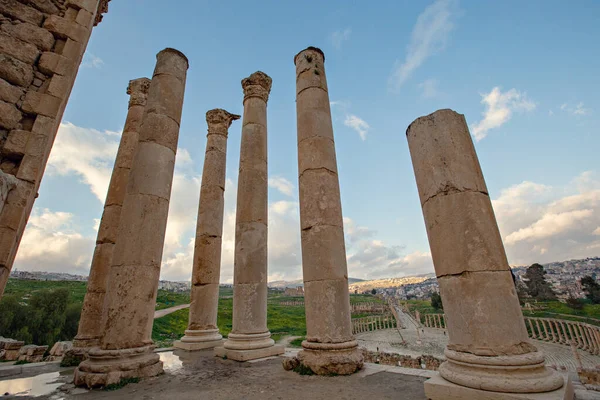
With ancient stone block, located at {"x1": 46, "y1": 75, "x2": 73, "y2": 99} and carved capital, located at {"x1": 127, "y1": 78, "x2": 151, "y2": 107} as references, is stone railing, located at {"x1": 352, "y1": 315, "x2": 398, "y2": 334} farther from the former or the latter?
ancient stone block, located at {"x1": 46, "y1": 75, "x2": 73, "y2": 99}

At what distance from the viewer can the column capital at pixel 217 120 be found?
18672 mm

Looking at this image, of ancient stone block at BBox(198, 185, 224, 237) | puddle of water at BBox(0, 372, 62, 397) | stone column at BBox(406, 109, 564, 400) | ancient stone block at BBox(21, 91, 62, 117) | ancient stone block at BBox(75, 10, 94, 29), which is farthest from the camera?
ancient stone block at BBox(198, 185, 224, 237)

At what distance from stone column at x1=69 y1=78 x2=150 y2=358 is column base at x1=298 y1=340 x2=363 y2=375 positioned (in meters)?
8.82

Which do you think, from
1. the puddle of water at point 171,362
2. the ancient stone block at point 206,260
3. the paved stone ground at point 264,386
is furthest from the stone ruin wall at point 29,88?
the ancient stone block at point 206,260

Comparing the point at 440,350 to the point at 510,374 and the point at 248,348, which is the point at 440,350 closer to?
→ the point at 248,348

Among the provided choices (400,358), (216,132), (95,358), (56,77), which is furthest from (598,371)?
(56,77)

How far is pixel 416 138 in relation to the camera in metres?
7.62

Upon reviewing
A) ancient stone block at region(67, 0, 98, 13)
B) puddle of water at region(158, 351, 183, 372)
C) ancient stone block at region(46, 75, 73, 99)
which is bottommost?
puddle of water at region(158, 351, 183, 372)

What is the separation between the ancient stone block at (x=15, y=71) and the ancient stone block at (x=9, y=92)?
227 mm

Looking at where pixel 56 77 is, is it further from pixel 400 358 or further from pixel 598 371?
pixel 598 371

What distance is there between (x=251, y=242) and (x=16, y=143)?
833cm

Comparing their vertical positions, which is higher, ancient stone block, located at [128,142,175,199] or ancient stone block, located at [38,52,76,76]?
ancient stone block, located at [38,52,76,76]

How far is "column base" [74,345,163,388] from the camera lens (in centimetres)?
809

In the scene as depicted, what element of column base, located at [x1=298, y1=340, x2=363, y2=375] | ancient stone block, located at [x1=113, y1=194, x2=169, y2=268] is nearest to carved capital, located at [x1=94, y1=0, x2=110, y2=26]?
ancient stone block, located at [x1=113, y1=194, x2=169, y2=268]
